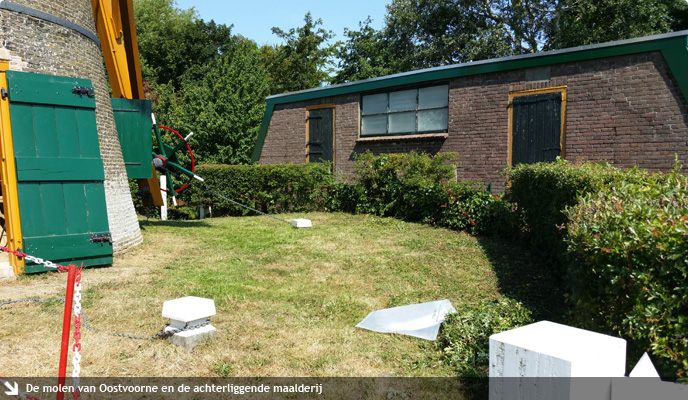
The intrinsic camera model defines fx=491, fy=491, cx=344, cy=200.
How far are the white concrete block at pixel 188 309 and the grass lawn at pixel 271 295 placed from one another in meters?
0.28

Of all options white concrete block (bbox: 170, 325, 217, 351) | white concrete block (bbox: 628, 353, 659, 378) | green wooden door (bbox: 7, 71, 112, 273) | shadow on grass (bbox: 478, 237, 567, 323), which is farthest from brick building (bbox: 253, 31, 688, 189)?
white concrete block (bbox: 170, 325, 217, 351)

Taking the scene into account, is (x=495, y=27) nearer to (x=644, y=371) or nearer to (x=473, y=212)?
(x=473, y=212)

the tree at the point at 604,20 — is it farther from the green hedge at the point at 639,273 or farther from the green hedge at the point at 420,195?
the green hedge at the point at 639,273

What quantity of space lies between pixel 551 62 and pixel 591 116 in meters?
1.55

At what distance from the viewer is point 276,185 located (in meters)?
15.5

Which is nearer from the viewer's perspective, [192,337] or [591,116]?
[192,337]

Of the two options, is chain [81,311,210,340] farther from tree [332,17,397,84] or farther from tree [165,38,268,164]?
tree [332,17,397,84]

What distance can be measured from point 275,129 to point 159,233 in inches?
311

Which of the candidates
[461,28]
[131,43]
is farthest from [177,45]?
[131,43]

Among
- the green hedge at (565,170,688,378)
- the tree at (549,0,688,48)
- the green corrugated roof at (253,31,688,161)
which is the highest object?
the tree at (549,0,688,48)

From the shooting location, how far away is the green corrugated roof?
31.2 feet

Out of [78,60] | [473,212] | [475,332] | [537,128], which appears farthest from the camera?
[537,128]

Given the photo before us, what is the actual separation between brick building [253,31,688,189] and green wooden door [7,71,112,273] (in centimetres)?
859

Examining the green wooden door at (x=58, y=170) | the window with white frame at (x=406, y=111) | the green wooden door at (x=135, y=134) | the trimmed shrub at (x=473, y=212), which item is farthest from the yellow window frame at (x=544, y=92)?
the green wooden door at (x=58, y=170)
